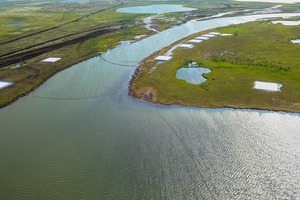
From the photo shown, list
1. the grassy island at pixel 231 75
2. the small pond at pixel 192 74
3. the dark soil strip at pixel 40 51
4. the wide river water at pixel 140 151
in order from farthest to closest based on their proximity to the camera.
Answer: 1. the dark soil strip at pixel 40 51
2. the small pond at pixel 192 74
3. the grassy island at pixel 231 75
4. the wide river water at pixel 140 151

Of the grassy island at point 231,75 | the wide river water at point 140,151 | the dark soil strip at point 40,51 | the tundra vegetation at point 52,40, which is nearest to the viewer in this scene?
the wide river water at point 140,151

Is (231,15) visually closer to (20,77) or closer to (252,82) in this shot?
(252,82)

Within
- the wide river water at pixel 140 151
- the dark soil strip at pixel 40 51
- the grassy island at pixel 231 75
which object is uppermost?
the dark soil strip at pixel 40 51

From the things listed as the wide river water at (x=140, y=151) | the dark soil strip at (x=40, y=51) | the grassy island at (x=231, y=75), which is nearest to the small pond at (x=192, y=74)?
the grassy island at (x=231, y=75)

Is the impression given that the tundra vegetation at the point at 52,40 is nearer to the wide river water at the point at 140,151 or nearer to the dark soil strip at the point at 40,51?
the dark soil strip at the point at 40,51

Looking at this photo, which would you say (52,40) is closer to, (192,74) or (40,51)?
(40,51)

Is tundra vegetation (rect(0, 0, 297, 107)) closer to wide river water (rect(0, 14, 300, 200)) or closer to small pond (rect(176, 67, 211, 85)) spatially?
wide river water (rect(0, 14, 300, 200))

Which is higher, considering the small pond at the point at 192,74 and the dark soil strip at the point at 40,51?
the dark soil strip at the point at 40,51

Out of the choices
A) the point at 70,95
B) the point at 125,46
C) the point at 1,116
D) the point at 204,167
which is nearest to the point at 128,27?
the point at 125,46
